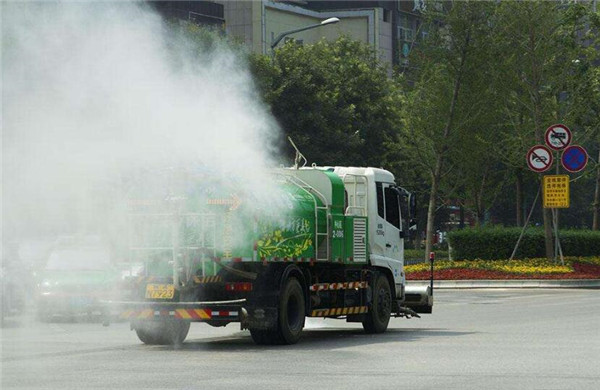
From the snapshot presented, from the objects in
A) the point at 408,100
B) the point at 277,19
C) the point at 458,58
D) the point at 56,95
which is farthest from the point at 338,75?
the point at 56,95

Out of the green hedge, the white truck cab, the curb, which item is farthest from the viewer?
the green hedge

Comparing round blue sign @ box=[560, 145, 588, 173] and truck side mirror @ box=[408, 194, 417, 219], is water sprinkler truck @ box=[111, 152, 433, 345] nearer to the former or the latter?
truck side mirror @ box=[408, 194, 417, 219]

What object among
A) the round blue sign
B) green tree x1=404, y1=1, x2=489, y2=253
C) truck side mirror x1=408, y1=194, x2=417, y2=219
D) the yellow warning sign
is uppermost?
green tree x1=404, y1=1, x2=489, y2=253

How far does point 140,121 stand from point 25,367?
4.48m

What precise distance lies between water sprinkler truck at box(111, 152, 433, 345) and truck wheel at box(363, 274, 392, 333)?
74mm

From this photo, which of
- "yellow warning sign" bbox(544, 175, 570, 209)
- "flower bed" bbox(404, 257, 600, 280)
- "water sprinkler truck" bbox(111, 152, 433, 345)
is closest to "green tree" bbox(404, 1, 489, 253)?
"flower bed" bbox(404, 257, 600, 280)

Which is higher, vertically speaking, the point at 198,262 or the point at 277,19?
the point at 277,19

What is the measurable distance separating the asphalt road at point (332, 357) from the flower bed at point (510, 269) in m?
15.5

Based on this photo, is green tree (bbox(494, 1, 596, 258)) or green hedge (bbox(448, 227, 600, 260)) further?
green hedge (bbox(448, 227, 600, 260))

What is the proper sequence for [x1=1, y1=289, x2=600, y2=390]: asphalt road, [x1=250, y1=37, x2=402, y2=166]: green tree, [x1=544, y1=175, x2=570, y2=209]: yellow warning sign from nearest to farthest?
[x1=1, y1=289, x2=600, y2=390]: asphalt road
[x1=544, y1=175, x2=570, y2=209]: yellow warning sign
[x1=250, y1=37, x2=402, y2=166]: green tree

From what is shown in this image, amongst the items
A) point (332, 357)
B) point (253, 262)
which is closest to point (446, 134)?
point (253, 262)

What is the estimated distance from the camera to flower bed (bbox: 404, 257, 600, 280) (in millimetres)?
43844

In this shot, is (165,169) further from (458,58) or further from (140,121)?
(458,58)

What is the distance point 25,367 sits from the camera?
57.9 feet
